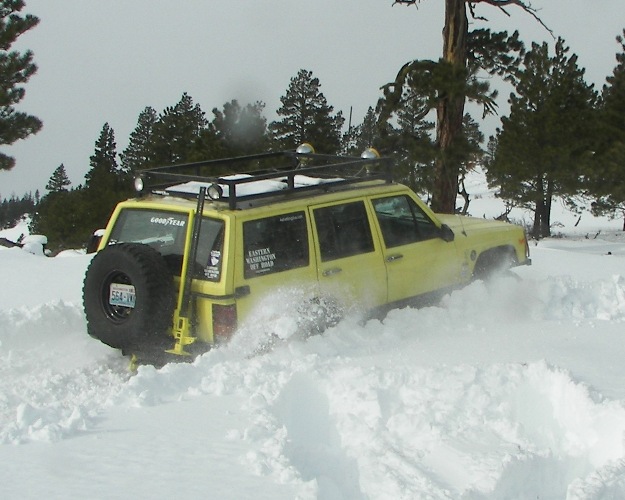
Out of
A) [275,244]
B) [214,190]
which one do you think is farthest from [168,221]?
[275,244]

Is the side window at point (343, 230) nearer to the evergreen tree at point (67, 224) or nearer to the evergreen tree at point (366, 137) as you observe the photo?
the evergreen tree at point (366, 137)

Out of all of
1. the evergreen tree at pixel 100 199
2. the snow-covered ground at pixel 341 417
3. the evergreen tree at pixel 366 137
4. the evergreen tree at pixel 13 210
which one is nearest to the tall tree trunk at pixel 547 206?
the evergreen tree at pixel 366 137

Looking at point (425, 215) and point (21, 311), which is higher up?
point (425, 215)

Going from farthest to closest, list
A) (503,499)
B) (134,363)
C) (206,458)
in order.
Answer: (134,363) → (206,458) → (503,499)

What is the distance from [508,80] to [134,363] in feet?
43.4

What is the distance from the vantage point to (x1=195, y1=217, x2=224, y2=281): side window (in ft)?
20.7

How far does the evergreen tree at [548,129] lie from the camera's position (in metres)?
28.8

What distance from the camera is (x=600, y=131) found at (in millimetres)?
28906

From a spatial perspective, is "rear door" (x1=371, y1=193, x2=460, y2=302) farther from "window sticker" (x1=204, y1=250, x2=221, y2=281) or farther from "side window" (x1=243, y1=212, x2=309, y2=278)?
"window sticker" (x1=204, y1=250, x2=221, y2=281)

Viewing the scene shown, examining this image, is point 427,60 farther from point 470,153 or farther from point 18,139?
point 18,139

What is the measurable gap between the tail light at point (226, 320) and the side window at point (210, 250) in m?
0.23

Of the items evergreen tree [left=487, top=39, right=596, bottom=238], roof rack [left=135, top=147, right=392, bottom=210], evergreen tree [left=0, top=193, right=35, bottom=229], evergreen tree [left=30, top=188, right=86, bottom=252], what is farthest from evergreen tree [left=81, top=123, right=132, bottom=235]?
evergreen tree [left=0, top=193, right=35, bottom=229]

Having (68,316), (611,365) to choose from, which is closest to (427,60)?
(68,316)

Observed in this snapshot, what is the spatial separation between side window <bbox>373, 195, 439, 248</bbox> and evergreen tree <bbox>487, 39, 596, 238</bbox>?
72.7ft
